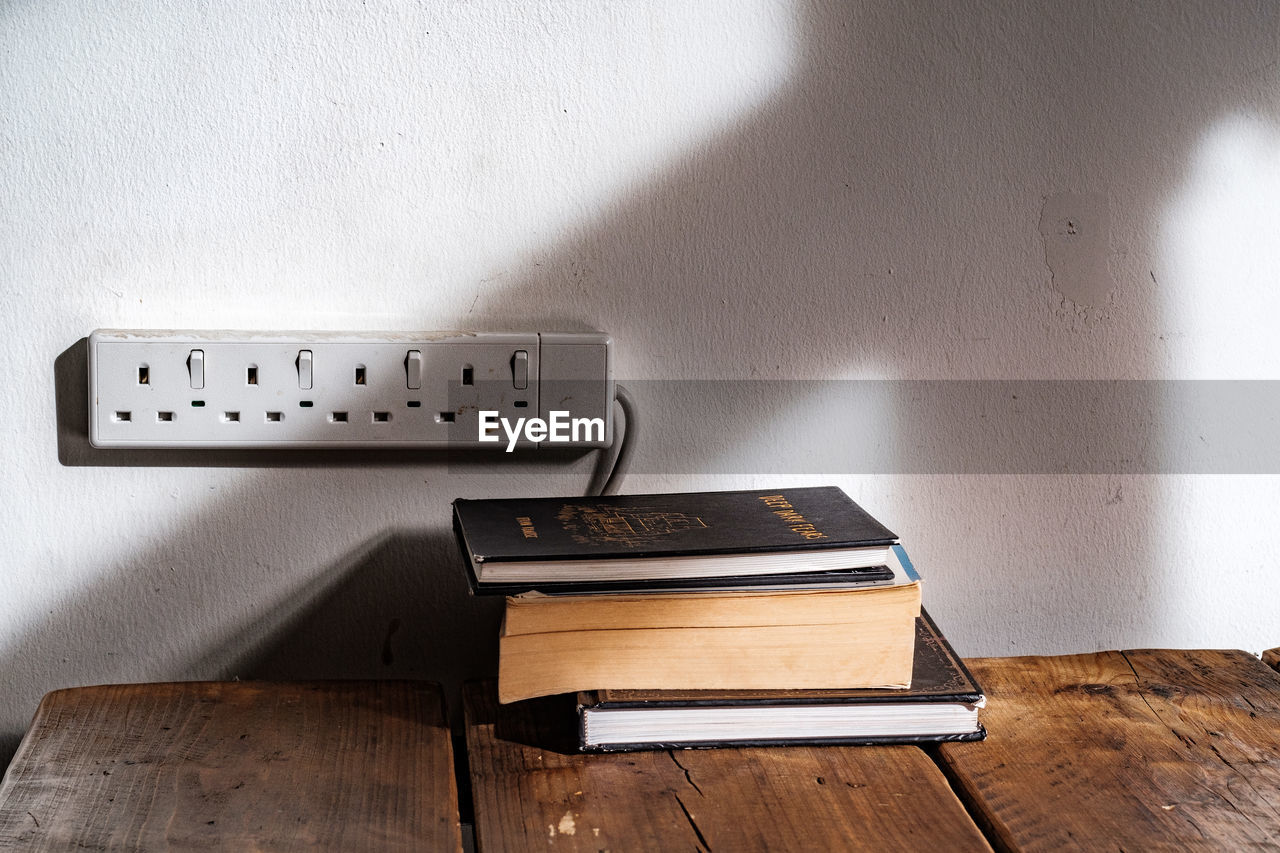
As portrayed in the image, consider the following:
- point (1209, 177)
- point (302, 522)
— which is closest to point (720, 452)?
point (302, 522)

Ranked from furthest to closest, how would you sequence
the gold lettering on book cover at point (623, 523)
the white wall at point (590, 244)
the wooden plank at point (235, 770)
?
the white wall at point (590, 244)
the gold lettering on book cover at point (623, 523)
the wooden plank at point (235, 770)

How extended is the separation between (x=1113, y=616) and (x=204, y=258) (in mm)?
→ 940

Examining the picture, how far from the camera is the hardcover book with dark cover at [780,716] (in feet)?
2.36

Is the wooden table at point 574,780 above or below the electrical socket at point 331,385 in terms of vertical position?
below

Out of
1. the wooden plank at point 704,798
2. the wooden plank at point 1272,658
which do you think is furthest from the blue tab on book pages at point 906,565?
the wooden plank at point 1272,658

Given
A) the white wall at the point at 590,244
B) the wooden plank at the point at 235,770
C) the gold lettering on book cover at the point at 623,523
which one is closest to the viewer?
the wooden plank at the point at 235,770

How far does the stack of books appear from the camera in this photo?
708mm

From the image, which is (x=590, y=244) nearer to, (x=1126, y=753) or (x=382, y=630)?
(x=382, y=630)

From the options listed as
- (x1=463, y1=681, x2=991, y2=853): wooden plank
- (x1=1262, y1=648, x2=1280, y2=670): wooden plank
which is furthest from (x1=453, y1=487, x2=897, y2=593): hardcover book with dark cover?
(x1=1262, y1=648, x2=1280, y2=670): wooden plank

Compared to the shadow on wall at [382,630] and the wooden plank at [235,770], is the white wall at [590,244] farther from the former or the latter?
the wooden plank at [235,770]

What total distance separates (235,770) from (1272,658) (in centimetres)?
90

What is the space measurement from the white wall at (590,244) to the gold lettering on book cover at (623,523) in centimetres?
13

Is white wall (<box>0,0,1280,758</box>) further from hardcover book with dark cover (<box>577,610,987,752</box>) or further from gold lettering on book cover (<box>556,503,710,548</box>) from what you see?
→ hardcover book with dark cover (<box>577,610,987,752</box>)

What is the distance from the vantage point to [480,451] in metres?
0.91
